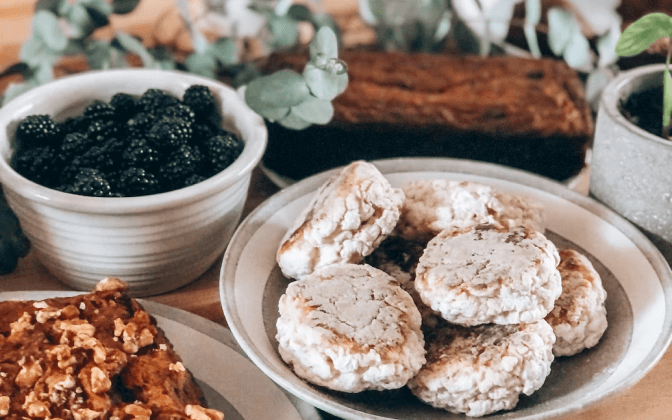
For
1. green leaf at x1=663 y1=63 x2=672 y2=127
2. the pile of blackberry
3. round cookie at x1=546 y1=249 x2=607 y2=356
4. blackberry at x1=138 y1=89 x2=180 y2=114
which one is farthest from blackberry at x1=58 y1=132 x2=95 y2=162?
green leaf at x1=663 y1=63 x2=672 y2=127

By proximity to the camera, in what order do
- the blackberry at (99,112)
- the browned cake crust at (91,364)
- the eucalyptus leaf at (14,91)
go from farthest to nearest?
the eucalyptus leaf at (14,91) < the blackberry at (99,112) < the browned cake crust at (91,364)

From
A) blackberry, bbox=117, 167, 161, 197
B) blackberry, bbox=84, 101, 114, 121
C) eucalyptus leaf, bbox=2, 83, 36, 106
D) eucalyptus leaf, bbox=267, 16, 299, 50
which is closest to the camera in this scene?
blackberry, bbox=117, 167, 161, 197

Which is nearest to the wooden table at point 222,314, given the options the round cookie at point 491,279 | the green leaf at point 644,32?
the round cookie at point 491,279

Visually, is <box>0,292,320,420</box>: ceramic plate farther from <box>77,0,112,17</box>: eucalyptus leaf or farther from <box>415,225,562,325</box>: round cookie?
<box>77,0,112,17</box>: eucalyptus leaf

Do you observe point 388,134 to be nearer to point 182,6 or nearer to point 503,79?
point 503,79

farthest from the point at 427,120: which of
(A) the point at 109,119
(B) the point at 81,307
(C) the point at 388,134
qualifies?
(B) the point at 81,307

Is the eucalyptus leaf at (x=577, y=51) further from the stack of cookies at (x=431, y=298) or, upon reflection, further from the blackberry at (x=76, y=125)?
the blackberry at (x=76, y=125)
